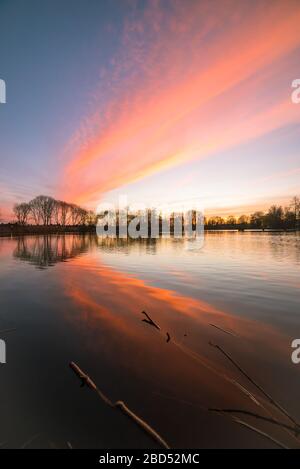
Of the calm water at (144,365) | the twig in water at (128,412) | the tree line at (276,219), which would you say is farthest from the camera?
the tree line at (276,219)

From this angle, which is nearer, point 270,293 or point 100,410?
point 100,410

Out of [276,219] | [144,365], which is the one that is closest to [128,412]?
[144,365]

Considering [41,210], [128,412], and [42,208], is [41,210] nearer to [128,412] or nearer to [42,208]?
[42,208]

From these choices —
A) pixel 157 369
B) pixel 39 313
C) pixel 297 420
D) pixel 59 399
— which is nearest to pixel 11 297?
pixel 39 313

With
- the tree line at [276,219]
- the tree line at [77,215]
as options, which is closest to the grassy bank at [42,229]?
the tree line at [77,215]

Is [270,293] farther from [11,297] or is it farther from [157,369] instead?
[11,297]

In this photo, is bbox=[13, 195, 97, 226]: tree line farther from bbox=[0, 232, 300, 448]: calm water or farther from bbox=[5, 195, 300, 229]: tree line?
bbox=[0, 232, 300, 448]: calm water

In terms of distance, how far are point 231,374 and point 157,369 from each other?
1.37 metres

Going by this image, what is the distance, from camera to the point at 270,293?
29.0ft

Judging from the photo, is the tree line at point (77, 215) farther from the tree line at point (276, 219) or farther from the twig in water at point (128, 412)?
the twig in water at point (128, 412)

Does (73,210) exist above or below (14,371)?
above

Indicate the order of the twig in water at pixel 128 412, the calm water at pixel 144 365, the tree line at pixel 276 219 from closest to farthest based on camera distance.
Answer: the twig in water at pixel 128 412
the calm water at pixel 144 365
the tree line at pixel 276 219

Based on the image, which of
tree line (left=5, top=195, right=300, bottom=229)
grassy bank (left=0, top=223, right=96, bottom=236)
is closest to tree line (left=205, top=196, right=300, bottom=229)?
tree line (left=5, top=195, right=300, bottom=229)

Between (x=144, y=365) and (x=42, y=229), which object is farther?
(x=42, y=229)
